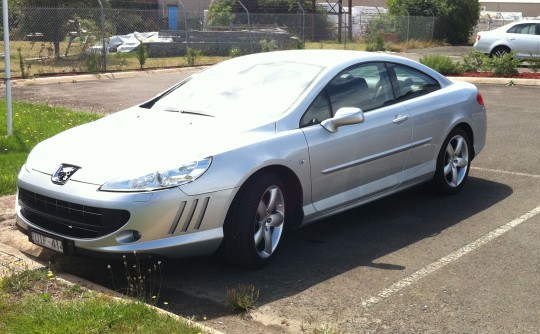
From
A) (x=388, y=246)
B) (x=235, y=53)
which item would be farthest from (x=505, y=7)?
(x=388, y=246)

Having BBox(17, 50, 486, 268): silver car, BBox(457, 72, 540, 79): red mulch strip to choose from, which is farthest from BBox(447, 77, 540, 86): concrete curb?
BBox(17, 50, 486, 268): silver car

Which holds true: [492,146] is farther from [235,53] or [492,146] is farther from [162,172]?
[235,53]

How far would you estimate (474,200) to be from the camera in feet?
24.7

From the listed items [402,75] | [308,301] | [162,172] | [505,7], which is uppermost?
[505,7]

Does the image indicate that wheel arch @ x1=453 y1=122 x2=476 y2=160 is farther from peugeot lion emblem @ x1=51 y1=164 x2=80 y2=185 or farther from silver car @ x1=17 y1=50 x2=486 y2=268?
peugeot lion emblem @ x1=51 y1=164 x2=80 y2=185

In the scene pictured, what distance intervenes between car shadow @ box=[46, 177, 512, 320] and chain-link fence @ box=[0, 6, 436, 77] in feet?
49.5

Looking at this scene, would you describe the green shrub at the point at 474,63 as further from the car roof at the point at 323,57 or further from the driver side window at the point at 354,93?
the driver side window at the point at 354,93

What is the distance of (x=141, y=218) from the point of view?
4906 millimetres

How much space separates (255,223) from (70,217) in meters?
1.32

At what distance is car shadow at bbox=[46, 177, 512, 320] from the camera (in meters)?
5.18

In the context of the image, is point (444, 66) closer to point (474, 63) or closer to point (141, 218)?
point (474, 63)

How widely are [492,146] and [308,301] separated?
6.08 m

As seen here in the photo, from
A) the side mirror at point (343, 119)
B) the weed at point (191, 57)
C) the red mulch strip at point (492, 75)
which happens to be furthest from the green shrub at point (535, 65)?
the side mirror at point (343, 119)

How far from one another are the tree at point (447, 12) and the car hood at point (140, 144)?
36099 mm
